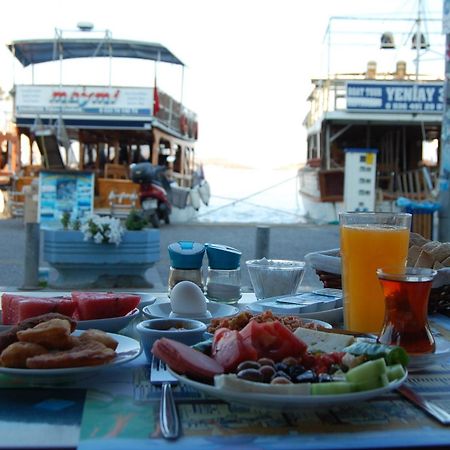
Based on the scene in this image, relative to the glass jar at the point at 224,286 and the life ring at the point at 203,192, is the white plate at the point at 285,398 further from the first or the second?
the life ring at the point at 203,192

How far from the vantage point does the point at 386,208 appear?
54.3 ft

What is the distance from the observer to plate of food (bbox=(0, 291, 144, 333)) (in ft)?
4.99

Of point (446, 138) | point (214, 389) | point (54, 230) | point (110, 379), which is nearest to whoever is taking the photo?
point (214, 389)

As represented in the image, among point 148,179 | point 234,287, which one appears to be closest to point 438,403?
point 234,287

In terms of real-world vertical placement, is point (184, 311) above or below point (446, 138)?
below

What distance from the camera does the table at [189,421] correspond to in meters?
0.92

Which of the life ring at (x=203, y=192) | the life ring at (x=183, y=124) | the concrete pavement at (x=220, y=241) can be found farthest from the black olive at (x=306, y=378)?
the life ring at (x=203, y=192)

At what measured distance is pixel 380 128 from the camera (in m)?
19.9

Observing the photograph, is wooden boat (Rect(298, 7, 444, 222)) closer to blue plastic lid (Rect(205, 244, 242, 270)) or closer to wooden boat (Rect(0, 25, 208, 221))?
wooden boat (Rect(0, 25, 208, 221))

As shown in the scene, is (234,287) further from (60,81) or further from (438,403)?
(60,81)

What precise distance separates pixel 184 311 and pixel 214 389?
0.66 meters

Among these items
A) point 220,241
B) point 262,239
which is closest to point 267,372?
point 262,239

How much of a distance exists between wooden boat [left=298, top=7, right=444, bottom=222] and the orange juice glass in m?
14.3

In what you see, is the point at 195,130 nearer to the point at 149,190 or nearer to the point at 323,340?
the point at 149,190
